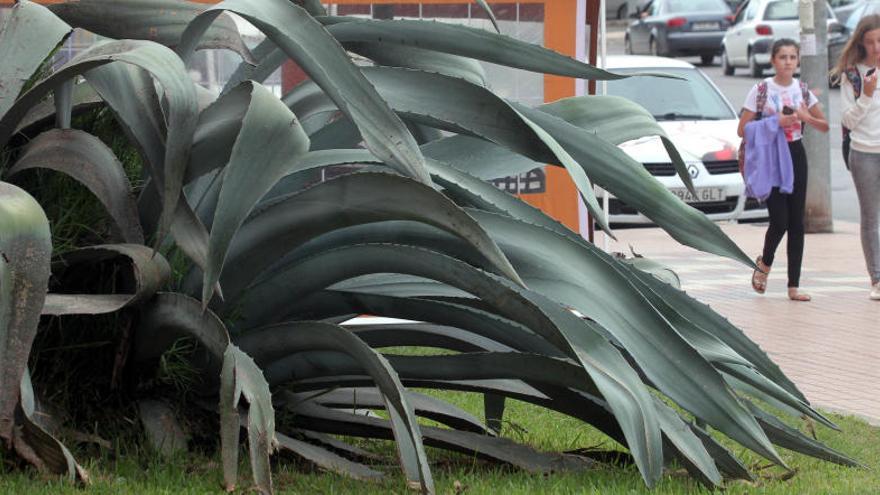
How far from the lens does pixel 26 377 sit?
151 inches

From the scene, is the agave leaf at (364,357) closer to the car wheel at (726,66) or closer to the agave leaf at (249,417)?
the agave leaf at (249,417)

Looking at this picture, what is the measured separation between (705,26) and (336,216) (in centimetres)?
3833

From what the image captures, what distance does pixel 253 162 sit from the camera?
3.69m

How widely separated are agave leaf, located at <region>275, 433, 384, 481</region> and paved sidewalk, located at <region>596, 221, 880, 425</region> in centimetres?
302

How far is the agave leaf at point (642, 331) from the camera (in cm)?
406

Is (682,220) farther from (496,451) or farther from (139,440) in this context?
(139,440)

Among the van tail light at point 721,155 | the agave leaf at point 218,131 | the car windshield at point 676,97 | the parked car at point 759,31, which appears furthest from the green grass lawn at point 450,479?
the parked car at point 759,31

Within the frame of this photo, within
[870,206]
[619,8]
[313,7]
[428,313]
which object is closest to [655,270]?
[428,313]

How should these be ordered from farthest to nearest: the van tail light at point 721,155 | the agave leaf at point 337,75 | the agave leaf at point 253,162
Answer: the van tail light at point 721,155 → the agave leaf at point 337,75 → the agave leaf at point 253,162

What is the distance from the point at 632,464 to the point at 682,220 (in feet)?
2.57

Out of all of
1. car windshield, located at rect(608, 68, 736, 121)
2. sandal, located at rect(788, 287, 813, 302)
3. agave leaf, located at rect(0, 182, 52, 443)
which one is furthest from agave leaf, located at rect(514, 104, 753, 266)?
car windshield, located at rect(608, 68, 736, 121)

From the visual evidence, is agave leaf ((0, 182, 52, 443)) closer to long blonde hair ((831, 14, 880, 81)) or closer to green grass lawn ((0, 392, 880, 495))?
green grass lawn ((0, 392, 880, 495))

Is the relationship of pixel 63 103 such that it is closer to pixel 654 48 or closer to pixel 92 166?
pixel 92 166

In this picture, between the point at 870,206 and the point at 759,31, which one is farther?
the point at 759,31
